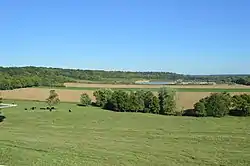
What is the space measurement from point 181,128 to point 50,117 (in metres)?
25.2

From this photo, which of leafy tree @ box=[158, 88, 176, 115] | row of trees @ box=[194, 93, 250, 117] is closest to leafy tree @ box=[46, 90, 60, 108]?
leafy tree @ box=[158, 88, 176, 115]

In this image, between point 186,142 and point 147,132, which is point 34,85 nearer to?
point 147,132

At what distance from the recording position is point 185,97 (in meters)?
99.4

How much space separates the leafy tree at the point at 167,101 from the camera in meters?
83.0

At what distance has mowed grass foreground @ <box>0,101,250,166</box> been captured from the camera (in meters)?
29.4

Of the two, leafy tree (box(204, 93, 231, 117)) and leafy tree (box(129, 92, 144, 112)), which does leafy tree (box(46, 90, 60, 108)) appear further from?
leafy tree (box(204, 93, 231, 117))

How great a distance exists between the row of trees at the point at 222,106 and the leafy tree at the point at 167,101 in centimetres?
579

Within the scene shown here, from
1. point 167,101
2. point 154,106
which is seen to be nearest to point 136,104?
point 154,106

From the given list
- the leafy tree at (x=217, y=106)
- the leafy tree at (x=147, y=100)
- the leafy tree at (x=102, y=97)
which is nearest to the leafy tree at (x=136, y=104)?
the leafy tree at (x=147, y=100)

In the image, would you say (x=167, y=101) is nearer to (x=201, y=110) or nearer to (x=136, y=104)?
(x=136, y=104)

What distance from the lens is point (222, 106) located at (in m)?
77.6

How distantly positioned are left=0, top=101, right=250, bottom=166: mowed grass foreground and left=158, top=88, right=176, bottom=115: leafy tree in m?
10.8

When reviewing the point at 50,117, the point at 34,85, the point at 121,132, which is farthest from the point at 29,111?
the point at 34,85

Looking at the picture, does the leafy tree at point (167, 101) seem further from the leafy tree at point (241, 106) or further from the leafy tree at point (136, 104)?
the leafy tree at point (241, 106)
